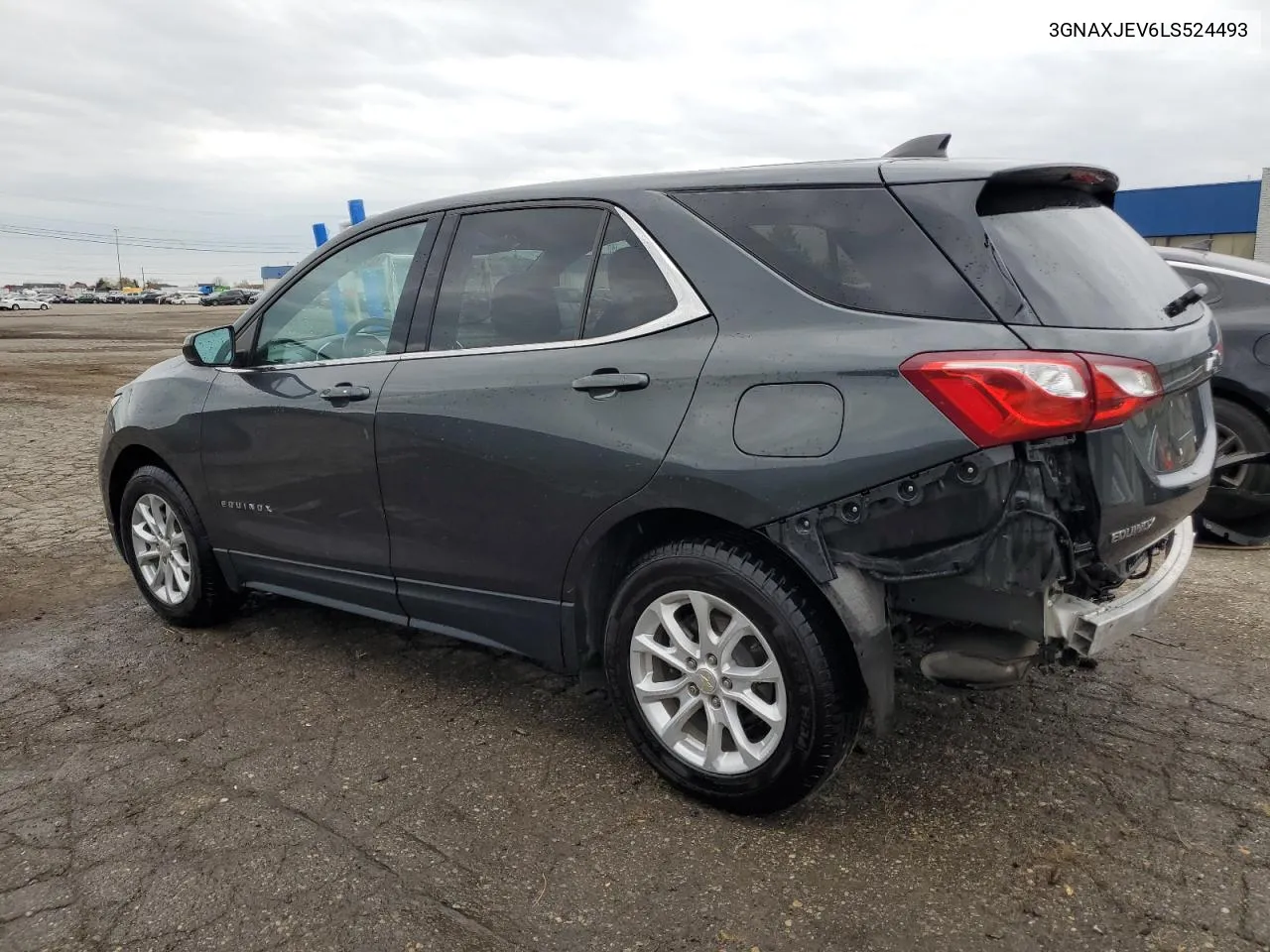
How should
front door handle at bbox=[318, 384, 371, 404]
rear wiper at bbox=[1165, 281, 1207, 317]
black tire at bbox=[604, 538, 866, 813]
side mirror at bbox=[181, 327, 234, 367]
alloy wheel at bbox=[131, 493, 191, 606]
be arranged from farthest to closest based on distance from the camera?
alloy wheel at bbox=[131, 493, 191, 606] < side mirror at bbox=[181, 327, 234, 367] < front door handle at bbox=[318, 384, 371, 404] < rear wiper at bbox=[1165, 281, 1207, 317] < black tire at bbox=[604, 538, 866, 813]

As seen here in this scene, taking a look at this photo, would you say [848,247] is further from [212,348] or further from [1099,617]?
[212,348]

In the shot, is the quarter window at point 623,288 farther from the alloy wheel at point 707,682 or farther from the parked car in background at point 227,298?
the parked car in background at point 227,298

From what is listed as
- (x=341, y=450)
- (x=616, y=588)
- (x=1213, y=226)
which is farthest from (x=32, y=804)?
(x=1213, y=226)

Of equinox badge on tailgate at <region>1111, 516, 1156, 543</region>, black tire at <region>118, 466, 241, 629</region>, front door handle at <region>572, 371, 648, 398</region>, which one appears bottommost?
black tire at <region>118, 466, 241, 629</region>

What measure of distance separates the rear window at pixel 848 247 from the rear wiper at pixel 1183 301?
0.79m

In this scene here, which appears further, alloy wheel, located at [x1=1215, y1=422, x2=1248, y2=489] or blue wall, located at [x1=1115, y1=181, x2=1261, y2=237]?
blue wall, located at [x1=1115, y1=181, x2=1261, y2=237]

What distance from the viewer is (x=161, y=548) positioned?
178 inches

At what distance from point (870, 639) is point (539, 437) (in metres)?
1.17

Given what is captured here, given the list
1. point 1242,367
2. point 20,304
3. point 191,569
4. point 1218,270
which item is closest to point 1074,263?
point 1242,367

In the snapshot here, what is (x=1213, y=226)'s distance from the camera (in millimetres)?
34219

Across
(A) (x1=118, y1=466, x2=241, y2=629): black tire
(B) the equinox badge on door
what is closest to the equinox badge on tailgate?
(B) the equinox badge on door

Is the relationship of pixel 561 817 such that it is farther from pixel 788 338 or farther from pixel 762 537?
pixel 788 338

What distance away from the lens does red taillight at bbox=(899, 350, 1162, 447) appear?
2.33m

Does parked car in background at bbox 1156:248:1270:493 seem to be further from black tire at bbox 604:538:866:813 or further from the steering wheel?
the steering wheel
